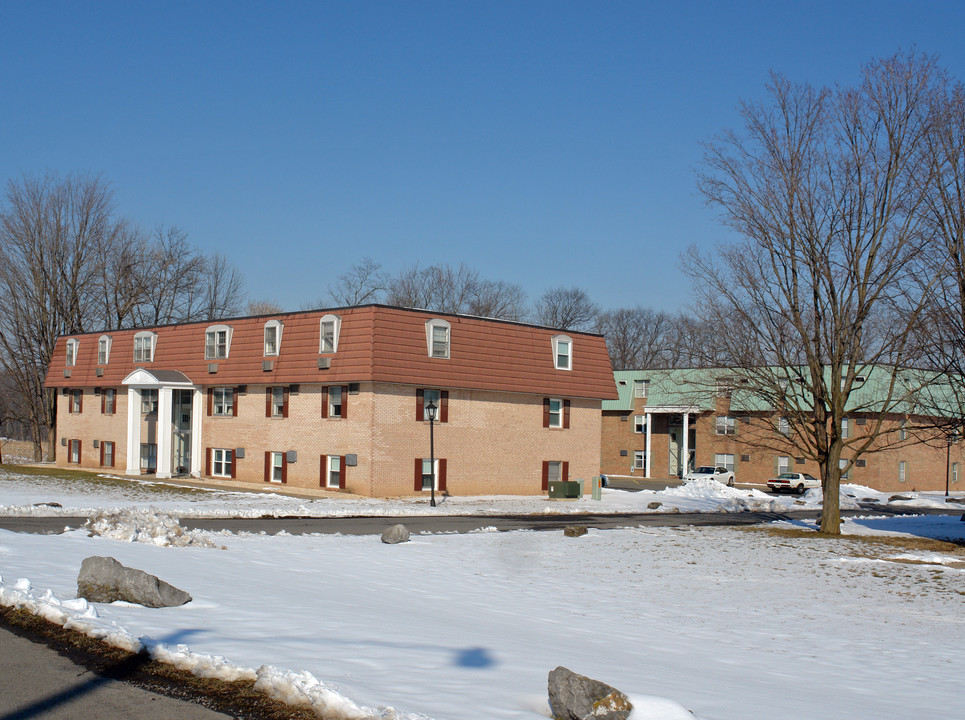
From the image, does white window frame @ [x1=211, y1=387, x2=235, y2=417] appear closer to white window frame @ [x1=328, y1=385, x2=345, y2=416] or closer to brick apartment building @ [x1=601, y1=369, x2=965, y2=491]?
white window frame @ [x1=328, y1=385, x2=345, y2=416]

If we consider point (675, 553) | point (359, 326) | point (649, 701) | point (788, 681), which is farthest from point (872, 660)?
point (359, 326)

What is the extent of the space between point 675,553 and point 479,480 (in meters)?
19.3

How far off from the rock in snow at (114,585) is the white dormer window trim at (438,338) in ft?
95.0

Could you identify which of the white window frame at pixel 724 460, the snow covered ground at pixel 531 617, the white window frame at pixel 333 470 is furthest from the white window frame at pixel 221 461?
the white window frame at pixel 724 460

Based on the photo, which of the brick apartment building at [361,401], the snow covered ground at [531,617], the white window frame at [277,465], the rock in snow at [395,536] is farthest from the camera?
the white window frame at [277,465]

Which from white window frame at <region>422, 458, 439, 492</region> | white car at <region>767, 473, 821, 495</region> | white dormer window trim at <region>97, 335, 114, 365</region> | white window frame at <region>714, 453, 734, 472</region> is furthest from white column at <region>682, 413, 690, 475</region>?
white dormer window trim at <region>97, 335, 114, 365</region>

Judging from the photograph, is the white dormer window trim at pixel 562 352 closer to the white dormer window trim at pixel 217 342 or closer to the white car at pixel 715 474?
the white dormer window trim at pixel 217 342

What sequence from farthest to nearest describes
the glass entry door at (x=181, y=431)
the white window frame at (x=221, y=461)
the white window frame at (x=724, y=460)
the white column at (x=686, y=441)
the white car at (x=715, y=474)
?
the white window frame at (x=724, y=460) → the white column at (x=686, y=441) → the white car at (x=715, y=474) → the glass entry door at (x=181, y=431) → the white window frame at (x=221, y=461)

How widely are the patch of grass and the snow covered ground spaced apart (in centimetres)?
14

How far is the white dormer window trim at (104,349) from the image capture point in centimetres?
4997

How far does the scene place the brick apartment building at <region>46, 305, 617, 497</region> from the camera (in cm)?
3716

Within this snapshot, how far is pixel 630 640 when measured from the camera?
38.2 ft

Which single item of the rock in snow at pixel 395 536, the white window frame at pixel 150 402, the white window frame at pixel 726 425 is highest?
the white window frame at pixel 150 402

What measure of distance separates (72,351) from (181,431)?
39.1 feet
